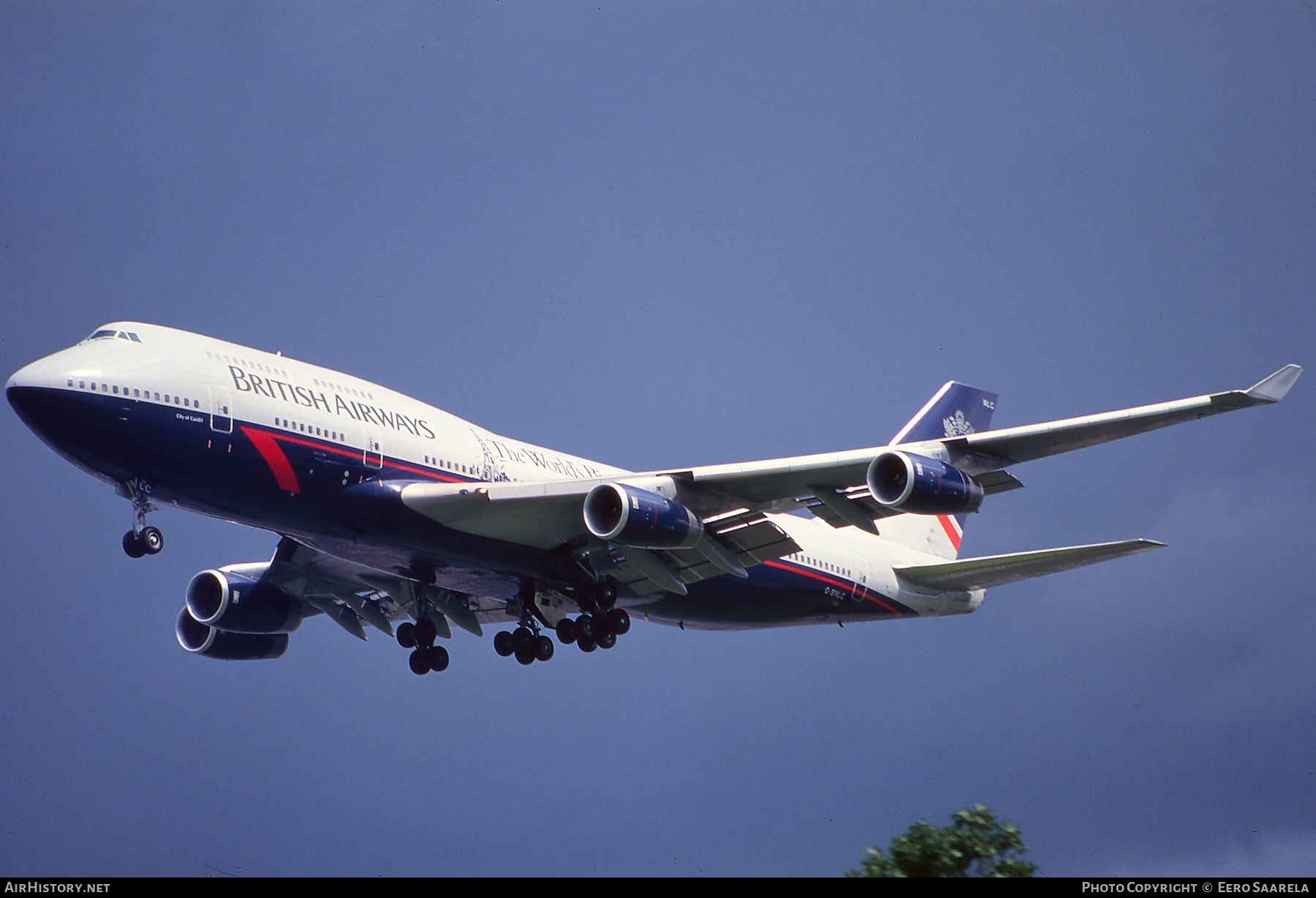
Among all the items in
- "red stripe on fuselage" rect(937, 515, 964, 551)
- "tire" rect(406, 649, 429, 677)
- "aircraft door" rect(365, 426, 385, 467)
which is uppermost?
"red stripe on fuselage" rect(937, 515, 964, 551)

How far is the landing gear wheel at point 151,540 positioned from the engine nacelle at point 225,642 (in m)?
11.6

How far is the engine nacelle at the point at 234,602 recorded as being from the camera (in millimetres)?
36000

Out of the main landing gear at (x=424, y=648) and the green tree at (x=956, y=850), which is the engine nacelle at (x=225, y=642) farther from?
the green tree at (x=956, y=850)

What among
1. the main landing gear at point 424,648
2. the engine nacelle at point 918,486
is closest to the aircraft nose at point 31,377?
the main landing gear at point 424,648

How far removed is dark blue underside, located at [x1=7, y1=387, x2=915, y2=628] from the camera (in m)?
25.1

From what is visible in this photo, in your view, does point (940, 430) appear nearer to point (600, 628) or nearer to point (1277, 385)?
point (600, 628)

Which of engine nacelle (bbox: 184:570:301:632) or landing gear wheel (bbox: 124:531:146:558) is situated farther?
engine nacelle (bbox: 184:570:301:632)

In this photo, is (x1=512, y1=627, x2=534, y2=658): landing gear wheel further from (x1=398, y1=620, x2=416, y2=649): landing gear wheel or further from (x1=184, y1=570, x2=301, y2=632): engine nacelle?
(x1=184, y1=570, x2=301, y2=632): engine nacelle

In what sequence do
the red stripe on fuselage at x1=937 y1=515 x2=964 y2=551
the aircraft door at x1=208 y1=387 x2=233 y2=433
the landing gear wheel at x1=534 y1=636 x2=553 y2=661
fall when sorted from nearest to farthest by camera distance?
the aircraft door at x1=208 y1=387 x2=233 y2=433 → the landing gear wheel at x1=534 y1=636 x2=553 y2=661 → the red stripe on fuselage at x1=937 y1=515 x2=964 y2=551

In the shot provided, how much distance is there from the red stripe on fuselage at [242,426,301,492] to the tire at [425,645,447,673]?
30.6 feet

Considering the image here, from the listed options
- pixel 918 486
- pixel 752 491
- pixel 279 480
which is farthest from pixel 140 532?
pixel 918 486

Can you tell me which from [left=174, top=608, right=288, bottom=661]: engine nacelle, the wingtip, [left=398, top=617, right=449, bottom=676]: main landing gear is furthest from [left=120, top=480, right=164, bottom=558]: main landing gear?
the wingtip

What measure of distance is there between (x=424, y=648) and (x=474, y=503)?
774 centimetres
